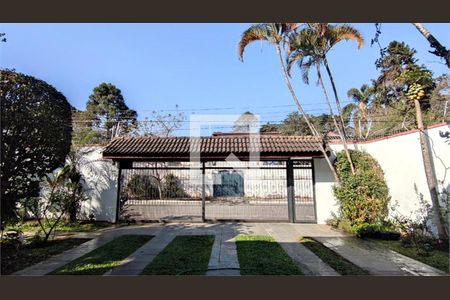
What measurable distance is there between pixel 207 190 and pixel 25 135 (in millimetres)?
6752

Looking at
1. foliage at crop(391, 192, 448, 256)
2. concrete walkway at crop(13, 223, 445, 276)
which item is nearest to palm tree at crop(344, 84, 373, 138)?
foliage at crop(391, 192, 448, 256)

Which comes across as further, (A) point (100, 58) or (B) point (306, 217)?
(B) point (306, 217)

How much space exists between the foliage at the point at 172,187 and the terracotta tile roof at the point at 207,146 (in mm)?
1138

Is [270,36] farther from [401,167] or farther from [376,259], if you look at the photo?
[376,259]

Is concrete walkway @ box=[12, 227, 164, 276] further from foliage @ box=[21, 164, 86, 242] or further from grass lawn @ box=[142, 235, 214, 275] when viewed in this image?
grass lawn @ box=[142, 235, 214, 275]

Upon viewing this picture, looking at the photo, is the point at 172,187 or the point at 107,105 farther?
the point at 107,105

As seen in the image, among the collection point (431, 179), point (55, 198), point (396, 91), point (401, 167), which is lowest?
point (55, 198)

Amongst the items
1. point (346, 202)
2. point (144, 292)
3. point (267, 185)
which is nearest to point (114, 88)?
point (267, 185)

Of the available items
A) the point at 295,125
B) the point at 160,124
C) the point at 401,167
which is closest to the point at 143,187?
the point at 401,167

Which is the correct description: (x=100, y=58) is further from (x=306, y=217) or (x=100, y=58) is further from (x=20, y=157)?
(x=306, y=217)

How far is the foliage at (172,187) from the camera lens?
1139 centimetres

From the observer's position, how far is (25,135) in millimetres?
6195

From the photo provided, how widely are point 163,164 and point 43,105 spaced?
17.5 feet

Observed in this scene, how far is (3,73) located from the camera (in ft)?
20.1
